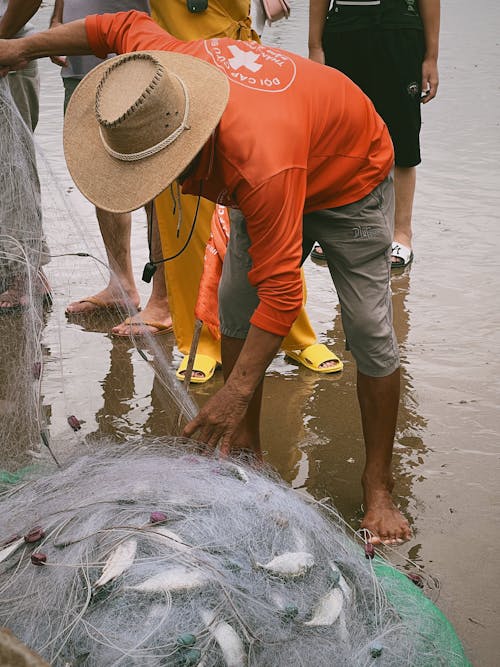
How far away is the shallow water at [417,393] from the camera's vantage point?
3328 millimetres

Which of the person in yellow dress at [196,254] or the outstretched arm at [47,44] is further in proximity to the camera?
the person in yellow dress at [196,254]

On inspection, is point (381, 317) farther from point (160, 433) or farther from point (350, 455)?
point (160, 433)

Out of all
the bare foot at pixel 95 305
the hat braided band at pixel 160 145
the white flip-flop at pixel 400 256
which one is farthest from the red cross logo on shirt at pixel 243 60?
the white flip-flop at pixel 400 256

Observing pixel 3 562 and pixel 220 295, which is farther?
pixel 220 295

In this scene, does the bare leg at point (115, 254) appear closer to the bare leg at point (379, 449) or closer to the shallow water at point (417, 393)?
the shallow water at point (417, 393)

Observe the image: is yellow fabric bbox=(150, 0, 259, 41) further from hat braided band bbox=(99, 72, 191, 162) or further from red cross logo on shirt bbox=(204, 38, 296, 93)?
hat braided band bbox=(99, 72, 191, 162)

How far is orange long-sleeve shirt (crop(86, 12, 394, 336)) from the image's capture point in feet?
8.86

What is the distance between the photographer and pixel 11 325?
450 cm

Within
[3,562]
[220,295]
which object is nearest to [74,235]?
[220,295]

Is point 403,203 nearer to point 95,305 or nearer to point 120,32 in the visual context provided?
point 95,305

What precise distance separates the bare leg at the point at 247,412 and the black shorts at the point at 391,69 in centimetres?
272

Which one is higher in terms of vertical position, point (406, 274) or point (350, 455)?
point (350, 455)

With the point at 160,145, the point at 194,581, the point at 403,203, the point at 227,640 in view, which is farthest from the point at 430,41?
the point at 227,640

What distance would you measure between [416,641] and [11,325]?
2.69m
